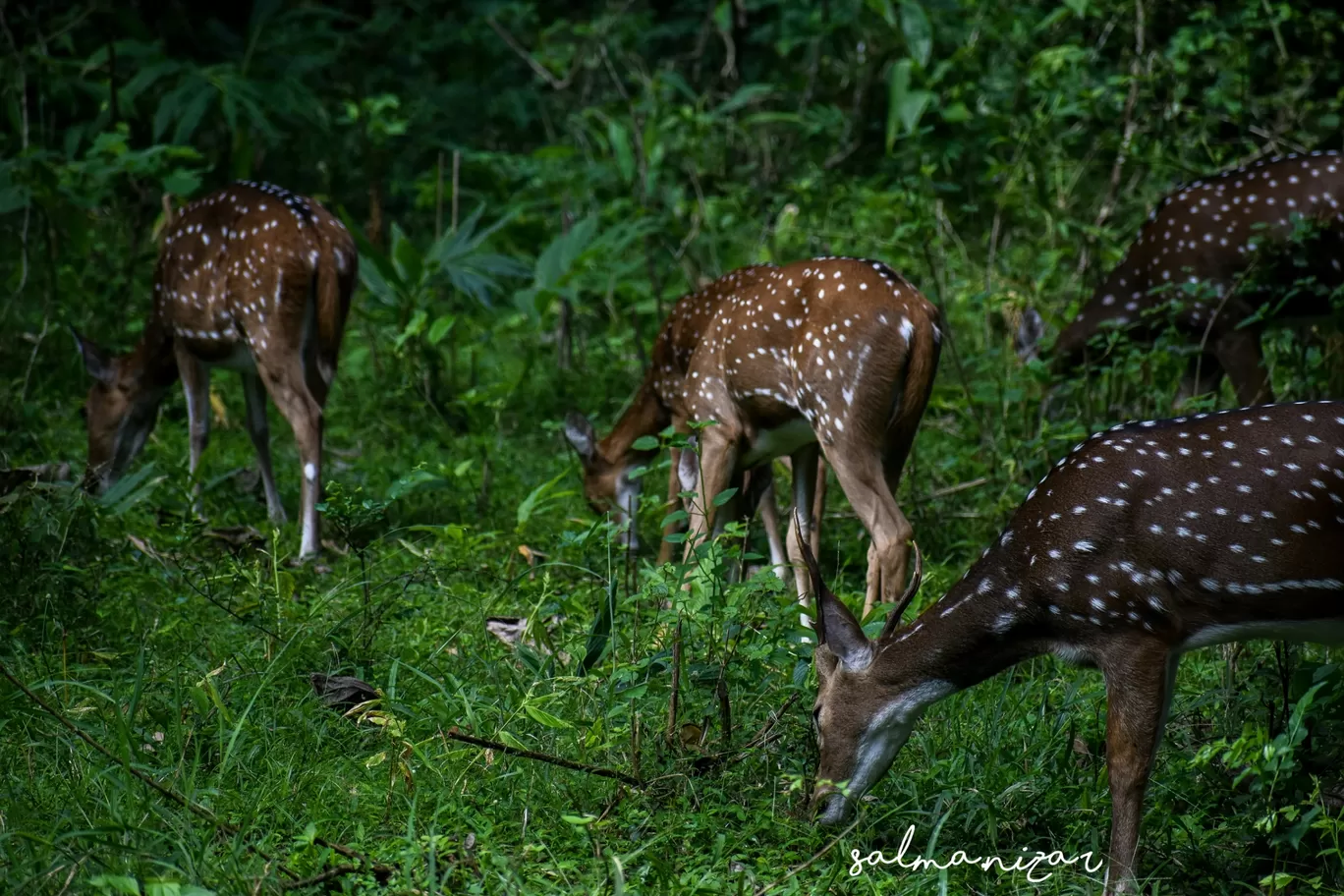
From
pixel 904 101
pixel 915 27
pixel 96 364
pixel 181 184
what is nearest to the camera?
pixel 96 364

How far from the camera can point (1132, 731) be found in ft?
13.0

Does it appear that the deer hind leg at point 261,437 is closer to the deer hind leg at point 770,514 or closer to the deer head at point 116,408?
the deer head at point 116,408

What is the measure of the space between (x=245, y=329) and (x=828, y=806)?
4.23 m

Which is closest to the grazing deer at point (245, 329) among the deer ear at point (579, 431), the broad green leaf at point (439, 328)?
the broad green leaf at point (439, 328)

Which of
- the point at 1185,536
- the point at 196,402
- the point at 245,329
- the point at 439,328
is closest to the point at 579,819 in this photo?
the point at 1185,536

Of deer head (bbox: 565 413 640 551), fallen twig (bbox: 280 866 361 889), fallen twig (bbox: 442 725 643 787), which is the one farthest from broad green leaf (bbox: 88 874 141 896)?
deer head (bbox: 565 413 640 551)

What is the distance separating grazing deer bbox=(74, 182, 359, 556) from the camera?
23.0ft

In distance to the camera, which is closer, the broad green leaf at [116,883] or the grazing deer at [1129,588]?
the broad green leaf at [116,883]

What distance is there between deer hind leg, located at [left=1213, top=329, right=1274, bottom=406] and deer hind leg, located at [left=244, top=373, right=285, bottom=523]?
4.76 meters

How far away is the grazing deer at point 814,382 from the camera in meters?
5.86

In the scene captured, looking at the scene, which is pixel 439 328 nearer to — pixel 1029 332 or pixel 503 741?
pixel 1029 332

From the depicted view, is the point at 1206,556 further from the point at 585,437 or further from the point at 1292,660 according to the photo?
the point at 585,437

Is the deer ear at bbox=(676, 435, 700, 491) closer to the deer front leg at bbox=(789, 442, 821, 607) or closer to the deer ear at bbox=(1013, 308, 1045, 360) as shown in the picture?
the deer front leg at bbox=(789, 442, 821, 607)

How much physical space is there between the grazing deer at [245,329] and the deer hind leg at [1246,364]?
4.38 m
